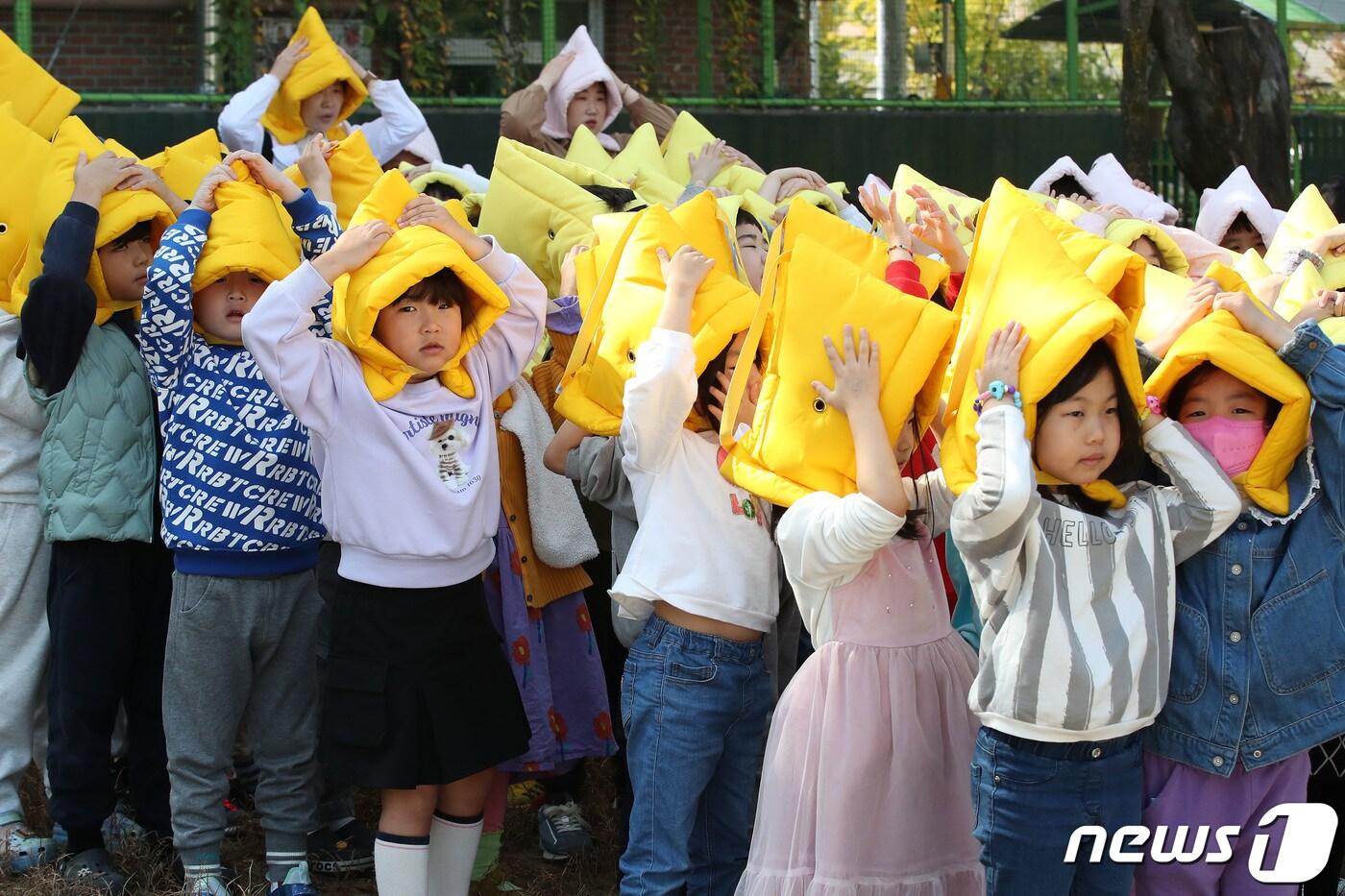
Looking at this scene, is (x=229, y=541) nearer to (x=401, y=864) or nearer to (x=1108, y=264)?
(x=401, y=864)

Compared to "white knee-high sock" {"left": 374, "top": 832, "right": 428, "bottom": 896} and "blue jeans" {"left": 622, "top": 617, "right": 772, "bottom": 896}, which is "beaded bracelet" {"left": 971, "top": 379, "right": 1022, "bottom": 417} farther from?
"white knee-high sock" {"left": 374, "top": 832, "right": 428, "bottom": 896}

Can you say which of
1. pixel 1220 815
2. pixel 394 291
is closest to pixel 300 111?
pixel 394 291

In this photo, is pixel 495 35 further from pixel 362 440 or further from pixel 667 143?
pixel 362 440

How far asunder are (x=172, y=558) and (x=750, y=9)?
27.0ft

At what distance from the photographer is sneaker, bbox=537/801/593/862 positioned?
14.3 ft

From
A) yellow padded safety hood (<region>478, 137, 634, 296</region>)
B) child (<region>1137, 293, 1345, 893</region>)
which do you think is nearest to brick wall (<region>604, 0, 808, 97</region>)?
yellow padded safety hood (<region>478, 137, 634, 296</region>)

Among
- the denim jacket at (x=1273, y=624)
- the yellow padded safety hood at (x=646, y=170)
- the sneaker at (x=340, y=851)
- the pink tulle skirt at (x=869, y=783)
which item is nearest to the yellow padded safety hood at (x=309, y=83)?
the yellow padded safety hood at (x=646, y=170)

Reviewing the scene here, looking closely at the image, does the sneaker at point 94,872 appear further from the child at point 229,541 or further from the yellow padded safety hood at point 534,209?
the yellow padded safety hood at point 534,209

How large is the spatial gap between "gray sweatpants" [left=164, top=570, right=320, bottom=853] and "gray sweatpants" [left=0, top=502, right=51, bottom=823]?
1.79 ft

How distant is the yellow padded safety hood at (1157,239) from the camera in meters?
5.00

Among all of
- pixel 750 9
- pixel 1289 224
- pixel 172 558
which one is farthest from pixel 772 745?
pixel 750 9

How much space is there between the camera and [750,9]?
11.5 meters

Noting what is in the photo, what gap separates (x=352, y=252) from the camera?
358 cm

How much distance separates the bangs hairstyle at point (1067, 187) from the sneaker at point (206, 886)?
14.3ft
